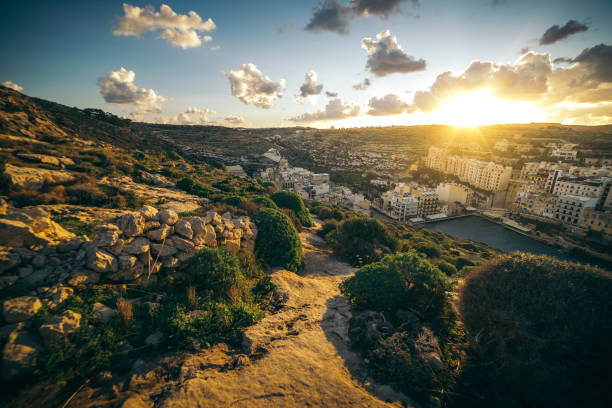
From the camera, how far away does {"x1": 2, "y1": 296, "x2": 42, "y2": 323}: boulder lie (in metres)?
3.60

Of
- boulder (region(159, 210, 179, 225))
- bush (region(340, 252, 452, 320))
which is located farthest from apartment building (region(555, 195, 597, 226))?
boulder (region(159, 210, 179, 225))

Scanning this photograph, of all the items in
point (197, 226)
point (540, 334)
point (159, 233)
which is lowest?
point (540, 334)

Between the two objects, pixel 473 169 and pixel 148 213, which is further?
pixel 473 169

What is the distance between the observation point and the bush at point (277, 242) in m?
9.64

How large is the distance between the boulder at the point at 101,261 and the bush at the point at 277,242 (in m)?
4.80

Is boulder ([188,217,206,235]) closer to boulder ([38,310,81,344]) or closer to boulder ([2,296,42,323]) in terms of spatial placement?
boulder ([38,310,81,344])

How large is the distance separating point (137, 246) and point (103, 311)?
1638mm

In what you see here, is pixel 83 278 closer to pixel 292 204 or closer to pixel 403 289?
pixel 403 289

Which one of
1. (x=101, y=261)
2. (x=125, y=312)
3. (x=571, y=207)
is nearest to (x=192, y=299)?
(x=125, y=312)

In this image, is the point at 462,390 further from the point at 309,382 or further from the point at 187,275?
the point at 187,275

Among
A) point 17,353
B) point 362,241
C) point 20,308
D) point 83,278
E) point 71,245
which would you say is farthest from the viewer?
point 362,241

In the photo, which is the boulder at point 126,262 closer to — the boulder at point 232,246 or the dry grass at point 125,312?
the dry grass at point 125,312

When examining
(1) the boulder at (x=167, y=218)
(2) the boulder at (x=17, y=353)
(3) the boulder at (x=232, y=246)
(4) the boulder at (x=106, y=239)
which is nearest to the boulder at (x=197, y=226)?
(1) the boulder at (x=167, y=218)

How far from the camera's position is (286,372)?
177 inches
